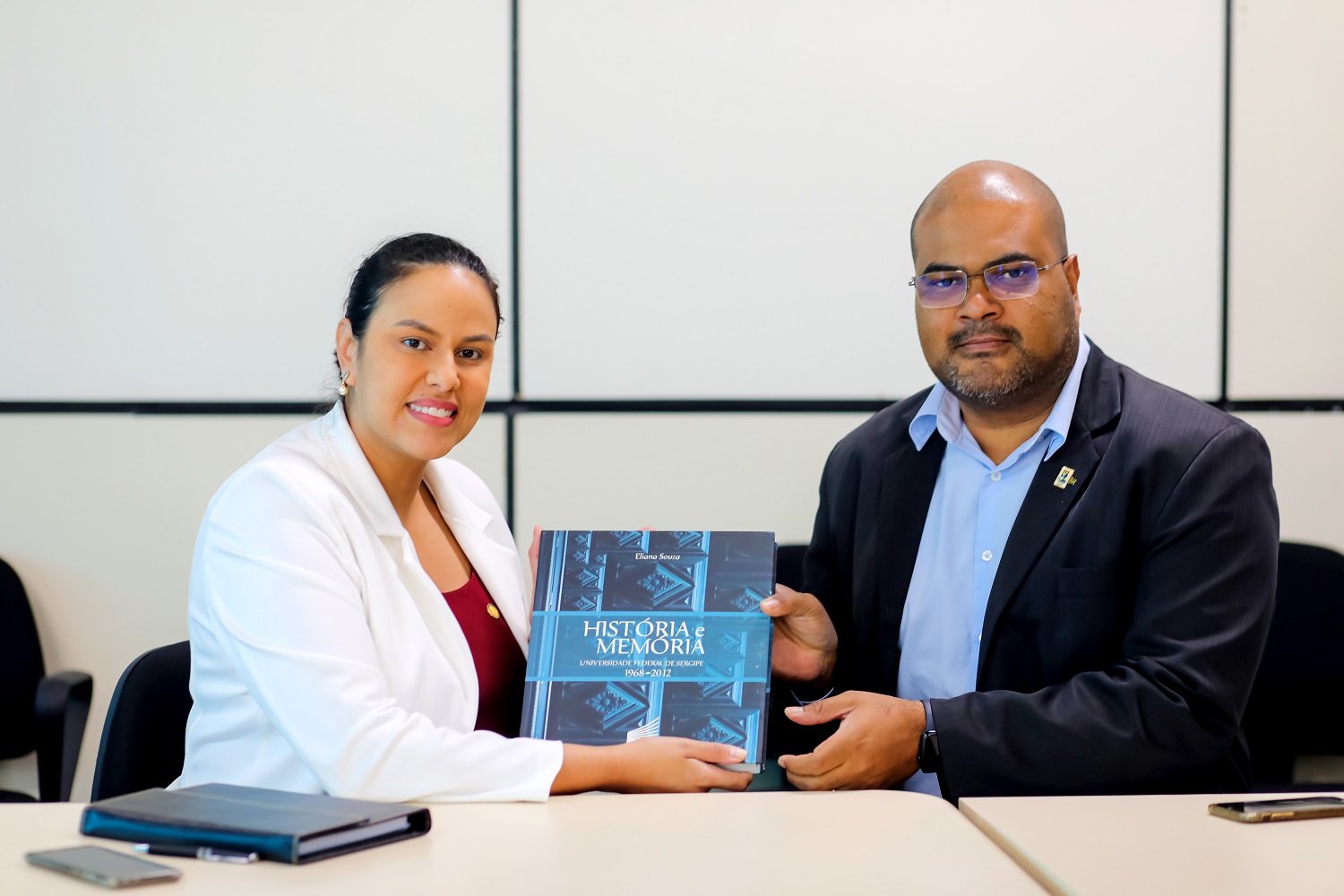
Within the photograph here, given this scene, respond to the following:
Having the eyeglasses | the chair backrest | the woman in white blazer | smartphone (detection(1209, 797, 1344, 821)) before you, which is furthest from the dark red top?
the chair backrest

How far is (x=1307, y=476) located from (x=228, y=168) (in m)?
3.05

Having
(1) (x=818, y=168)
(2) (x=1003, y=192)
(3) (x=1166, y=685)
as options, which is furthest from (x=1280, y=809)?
(1) (x=818, y=168)

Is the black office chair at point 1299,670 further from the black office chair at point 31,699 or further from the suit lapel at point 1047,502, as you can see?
the black office chair at point 31,699

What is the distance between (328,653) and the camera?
1.78m

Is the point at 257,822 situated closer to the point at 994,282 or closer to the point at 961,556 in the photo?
the point at 961,556

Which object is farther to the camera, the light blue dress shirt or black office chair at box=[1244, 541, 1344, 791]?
black office chair at box=[1244, 541, 1344, 791]

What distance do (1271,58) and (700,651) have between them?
93.6 inches

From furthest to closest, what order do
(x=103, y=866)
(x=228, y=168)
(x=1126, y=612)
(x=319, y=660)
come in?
(x=228, y=168) → (x=1126, y=612) → (x=319, y=660) → (x=103, y=866)

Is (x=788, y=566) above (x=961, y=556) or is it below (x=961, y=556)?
below

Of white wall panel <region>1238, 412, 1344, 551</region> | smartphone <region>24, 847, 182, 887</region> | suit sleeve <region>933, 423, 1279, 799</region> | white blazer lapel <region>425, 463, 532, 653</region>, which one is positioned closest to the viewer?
smartphone <region>24, 847, 182, 887</region>

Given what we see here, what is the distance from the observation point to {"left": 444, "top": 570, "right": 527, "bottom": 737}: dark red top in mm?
2191

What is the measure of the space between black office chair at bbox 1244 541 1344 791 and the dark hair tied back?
7.17ft

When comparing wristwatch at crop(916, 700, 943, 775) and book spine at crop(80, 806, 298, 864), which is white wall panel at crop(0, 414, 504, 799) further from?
book spine at crop(80, 806, 298, 864)

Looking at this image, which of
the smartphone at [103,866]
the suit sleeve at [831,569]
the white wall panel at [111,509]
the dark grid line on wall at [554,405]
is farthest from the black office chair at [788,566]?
the smartphone at [103,866]
